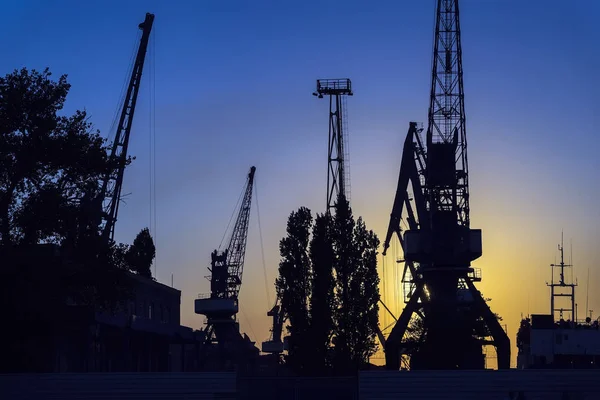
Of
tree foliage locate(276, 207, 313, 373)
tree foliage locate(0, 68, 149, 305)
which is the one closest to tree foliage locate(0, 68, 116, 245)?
tree foliage locate(0, 68, 149, 305)

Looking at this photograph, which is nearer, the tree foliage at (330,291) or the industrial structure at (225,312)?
the tree foliage at (330,291)

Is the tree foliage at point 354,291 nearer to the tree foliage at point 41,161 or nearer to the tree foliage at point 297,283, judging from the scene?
the tree foliage at point 297,283

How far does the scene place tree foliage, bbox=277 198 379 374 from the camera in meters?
70.9

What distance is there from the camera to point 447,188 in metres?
95.6

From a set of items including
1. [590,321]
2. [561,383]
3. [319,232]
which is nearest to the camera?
[561,383]

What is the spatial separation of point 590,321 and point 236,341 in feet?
207

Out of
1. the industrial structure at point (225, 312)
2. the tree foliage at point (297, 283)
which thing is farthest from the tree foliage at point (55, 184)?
the industrial structure at point (225, 312)

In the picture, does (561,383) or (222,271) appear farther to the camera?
(222,271)

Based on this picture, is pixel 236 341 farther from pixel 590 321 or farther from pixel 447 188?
pixel 447 188

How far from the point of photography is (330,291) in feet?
242

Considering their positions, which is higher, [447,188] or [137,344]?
[447,188]

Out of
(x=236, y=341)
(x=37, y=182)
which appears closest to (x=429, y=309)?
(x=37, y=182)

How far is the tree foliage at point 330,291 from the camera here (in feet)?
233

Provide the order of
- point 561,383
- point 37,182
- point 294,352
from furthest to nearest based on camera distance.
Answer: point 294,352
point 37,182
point 561,383
